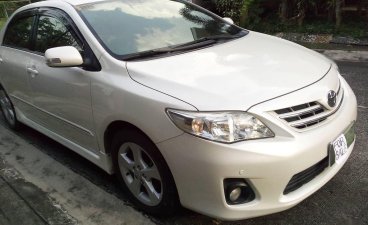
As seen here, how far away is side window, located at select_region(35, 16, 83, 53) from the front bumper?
54.5 inches

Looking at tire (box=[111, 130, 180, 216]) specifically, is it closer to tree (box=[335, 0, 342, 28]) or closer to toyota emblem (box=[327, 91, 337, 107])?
toyota emblem (box=[327, 91, 337, 107])

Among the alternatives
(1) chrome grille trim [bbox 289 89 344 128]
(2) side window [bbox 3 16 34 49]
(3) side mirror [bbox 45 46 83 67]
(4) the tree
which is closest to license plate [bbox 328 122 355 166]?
(1) chrome grille trim [bbox 289 89 344 128]

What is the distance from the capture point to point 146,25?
3.48 metres

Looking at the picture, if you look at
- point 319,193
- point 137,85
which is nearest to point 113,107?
point 137,85

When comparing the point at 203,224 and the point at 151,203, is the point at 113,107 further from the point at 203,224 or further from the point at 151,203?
the point at 203,224

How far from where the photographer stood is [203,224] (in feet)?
→ 9.61

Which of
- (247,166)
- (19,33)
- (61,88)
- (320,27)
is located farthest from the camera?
(320,27)

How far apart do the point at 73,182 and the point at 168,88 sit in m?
1.55

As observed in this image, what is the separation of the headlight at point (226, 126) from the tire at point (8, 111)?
3.15m

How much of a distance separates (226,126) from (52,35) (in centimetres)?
207

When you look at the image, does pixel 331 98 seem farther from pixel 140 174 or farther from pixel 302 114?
pixel 140 174

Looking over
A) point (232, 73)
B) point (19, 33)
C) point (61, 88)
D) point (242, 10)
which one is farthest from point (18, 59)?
point (242, 10)

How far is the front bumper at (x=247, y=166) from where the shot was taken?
7.82 feet

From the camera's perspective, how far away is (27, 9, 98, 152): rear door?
326cm
